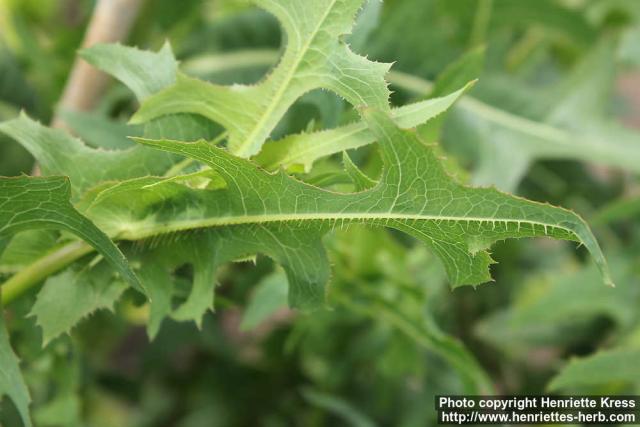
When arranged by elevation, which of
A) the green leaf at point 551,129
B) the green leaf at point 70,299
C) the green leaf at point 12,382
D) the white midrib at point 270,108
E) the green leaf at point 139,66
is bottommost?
the green leaf at point 12,382

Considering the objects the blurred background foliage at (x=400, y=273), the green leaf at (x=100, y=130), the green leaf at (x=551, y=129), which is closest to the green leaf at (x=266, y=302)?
the blurred background foliage at (x=400, y=273)

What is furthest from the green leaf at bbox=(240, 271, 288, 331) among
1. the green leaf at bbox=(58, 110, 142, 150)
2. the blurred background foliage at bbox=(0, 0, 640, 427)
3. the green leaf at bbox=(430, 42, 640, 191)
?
the green leaf at bbox=(430, 42, 640, 191)

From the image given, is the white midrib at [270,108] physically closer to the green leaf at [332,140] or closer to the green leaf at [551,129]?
the green leaf at [332,140]

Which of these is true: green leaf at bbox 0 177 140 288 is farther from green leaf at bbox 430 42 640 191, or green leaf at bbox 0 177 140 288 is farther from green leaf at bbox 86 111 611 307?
green leaf at bbox 430 42 640 191

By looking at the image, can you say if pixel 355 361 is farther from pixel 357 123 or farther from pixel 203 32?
pixel 357 123

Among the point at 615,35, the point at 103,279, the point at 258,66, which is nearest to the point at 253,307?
the point at 103,279

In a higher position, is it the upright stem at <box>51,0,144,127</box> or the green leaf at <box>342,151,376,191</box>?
the upright stem at <box>51,0,144,127</box>
